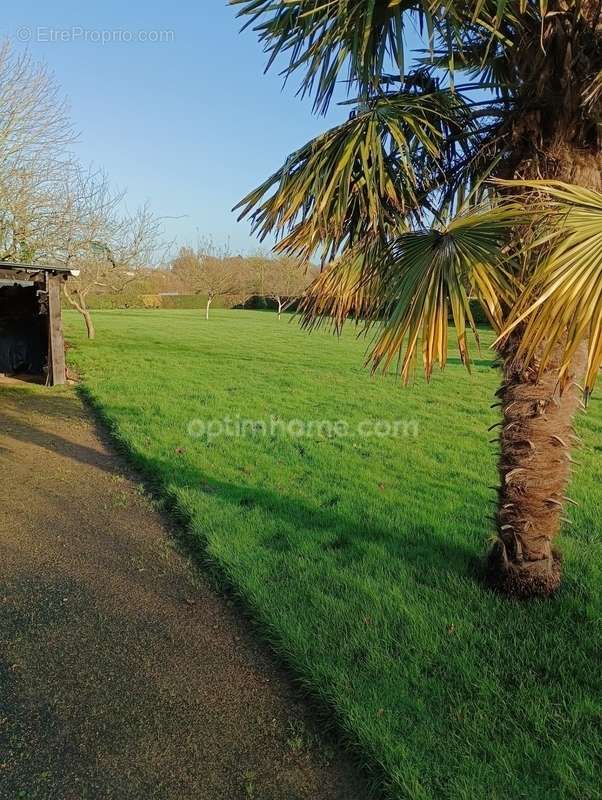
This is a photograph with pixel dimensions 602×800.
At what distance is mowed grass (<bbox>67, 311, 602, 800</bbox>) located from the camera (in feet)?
7.09

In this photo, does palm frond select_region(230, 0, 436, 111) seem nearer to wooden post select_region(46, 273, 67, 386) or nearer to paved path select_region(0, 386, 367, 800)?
paved path select_region(0, 386, 367, 800)

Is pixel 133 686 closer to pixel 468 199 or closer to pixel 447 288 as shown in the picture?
pixel 447 288

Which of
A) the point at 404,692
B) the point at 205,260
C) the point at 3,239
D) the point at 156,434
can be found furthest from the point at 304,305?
the point at 205,260

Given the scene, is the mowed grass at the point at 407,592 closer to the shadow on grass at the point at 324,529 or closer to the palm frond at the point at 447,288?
the shadow on grass at the point at 324,529

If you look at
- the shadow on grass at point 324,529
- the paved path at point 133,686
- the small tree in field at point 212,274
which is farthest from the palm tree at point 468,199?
the small tree in field at point 212,274

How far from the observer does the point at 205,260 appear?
52344 mm

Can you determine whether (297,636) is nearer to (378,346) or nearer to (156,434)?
(378,346)

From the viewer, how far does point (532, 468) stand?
3.09 meters

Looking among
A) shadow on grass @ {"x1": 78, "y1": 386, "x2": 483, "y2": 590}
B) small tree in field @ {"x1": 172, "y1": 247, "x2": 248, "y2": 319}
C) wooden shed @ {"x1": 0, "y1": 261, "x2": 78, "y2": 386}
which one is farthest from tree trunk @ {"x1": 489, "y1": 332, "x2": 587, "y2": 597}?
small tree in field @ {"x1": 172, "y1": 247, "x2": 248, "y2": 319}

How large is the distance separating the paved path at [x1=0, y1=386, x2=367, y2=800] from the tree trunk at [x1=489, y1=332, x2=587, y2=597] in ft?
5.44

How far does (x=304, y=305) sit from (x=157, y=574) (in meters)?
2.17

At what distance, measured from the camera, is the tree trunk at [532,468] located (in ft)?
9.78

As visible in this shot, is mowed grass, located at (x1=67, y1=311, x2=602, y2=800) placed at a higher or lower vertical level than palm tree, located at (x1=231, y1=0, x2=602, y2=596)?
lower

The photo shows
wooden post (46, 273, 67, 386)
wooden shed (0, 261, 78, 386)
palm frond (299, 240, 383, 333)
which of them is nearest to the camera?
palm frond (299, 240, 383, 333)
